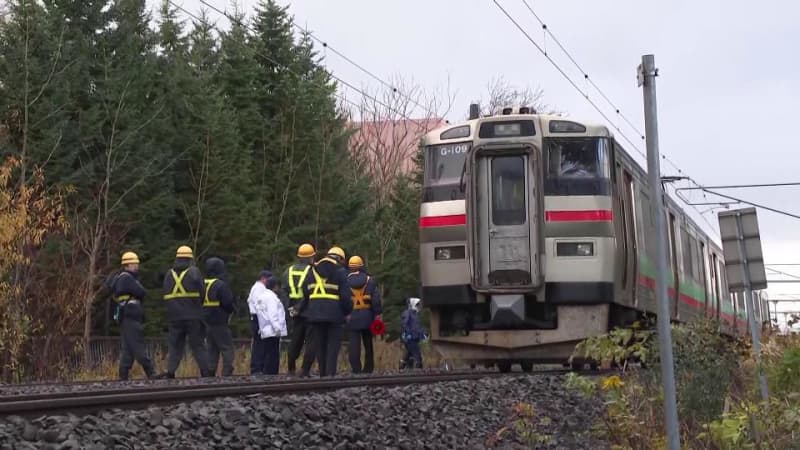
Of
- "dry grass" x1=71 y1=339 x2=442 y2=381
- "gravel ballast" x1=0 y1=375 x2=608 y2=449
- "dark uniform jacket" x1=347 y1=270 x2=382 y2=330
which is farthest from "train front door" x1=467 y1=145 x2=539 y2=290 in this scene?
"dry grass" x1=71 y1=339 x2=442 y2=381

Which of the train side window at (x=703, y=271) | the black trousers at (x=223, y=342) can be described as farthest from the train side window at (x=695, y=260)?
the black trousers at (x=223, y=342)

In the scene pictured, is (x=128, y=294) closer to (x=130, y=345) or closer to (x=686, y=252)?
(x=130, y=345)

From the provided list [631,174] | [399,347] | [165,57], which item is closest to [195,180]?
[165,57]

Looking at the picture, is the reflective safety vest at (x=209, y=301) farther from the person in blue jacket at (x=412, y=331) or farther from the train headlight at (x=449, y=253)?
the person in blue jacket at (x=412, y=331)

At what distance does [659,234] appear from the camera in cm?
603

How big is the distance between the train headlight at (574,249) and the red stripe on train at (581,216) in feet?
0.98

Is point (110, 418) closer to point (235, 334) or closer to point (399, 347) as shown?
point (399, 347)

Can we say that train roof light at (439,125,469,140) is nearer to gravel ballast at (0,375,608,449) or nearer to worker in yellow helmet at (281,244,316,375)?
worker in yellow helmet at (281,244,316,375)

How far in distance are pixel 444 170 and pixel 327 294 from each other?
2.69 m

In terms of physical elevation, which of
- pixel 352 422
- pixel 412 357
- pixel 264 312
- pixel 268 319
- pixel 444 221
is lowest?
pixel 352 422

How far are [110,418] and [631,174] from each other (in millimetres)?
10810

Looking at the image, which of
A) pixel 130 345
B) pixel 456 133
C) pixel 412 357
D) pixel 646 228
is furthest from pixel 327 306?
pixel 412 357

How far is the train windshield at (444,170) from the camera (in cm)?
1488

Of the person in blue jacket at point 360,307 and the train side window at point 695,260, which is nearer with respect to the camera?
the person in blue jacket at point 360,307
